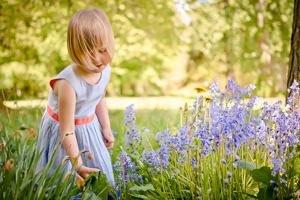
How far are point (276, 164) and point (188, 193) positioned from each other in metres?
0.64

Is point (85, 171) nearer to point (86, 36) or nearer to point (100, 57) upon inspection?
point (100, 57)

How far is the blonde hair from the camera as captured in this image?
5.89ft

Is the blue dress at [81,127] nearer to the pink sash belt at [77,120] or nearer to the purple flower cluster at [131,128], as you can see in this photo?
the pink sash belt at [77,120]

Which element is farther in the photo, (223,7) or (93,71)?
(223,7)

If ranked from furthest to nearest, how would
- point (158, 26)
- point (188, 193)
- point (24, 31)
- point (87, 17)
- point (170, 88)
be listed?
point (170, 88)
point (158, 26)
point (24, 31)
point (188, 193)
point (87, 17)

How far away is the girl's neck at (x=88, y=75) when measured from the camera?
188 centimetres

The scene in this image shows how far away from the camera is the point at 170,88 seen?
1717cm

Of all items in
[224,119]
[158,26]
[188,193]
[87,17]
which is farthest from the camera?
[158,26]

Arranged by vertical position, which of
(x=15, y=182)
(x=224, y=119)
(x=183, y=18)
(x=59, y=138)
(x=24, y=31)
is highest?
(x=183, y=18)

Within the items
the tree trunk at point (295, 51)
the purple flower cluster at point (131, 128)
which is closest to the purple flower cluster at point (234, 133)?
the purple flower cluster at point (131, 128)

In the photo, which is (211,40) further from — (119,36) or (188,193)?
(188,193)

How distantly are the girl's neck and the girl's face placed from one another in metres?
0.09

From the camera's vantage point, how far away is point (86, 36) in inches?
70.9

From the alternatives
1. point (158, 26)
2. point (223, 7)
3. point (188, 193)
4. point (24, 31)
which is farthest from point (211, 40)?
point (188, 193)
